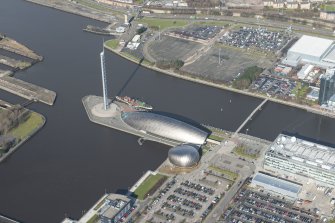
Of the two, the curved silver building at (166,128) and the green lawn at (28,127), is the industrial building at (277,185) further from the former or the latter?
the green lawn at (28,127)

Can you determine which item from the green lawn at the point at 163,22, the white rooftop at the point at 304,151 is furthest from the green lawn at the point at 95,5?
the white rooftop at the point at 304,151

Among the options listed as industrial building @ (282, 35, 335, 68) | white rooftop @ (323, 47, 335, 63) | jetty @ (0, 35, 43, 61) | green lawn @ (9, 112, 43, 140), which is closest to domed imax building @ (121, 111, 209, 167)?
green lawn @ (9, 112, 43, 140)

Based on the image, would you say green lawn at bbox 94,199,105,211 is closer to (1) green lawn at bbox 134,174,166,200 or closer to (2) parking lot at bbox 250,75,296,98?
(1) green lawn at bbox 134,174,166,200

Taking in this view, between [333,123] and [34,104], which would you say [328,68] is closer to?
[333,123]

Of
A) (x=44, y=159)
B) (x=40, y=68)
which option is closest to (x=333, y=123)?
(x=44, y=159)

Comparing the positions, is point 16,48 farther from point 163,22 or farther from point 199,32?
point 199,32

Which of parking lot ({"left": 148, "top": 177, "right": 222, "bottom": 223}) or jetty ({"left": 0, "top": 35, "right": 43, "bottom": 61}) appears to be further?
jetty ({"left": 0, "top": 35, "right": 43, "bottom": 61})

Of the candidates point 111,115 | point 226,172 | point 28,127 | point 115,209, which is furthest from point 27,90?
point 226,172
